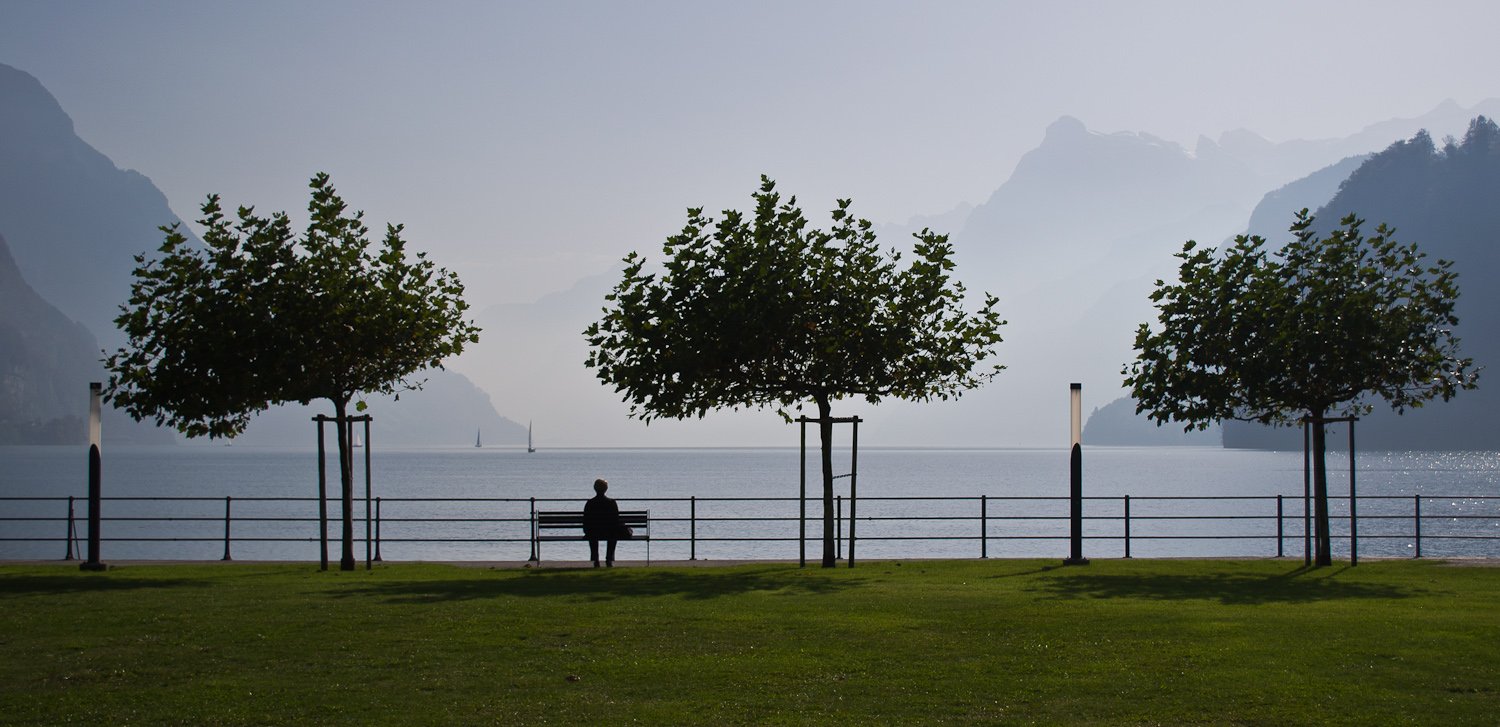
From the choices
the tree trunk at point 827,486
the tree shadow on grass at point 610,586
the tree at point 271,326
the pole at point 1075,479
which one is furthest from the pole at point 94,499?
the pole at point 1075,479

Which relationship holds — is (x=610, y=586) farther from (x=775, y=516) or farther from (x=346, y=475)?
(x=775, y=516)

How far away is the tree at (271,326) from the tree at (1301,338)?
1175cm

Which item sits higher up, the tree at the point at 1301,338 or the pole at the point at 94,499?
the tree at the point at 1301,338

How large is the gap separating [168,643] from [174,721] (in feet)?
11.0

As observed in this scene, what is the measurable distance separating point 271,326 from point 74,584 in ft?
15.1

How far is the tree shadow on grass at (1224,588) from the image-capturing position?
1563 cm

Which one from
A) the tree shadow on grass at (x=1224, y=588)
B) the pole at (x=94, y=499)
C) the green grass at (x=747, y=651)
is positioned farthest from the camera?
the pole at (x=94, y=499)

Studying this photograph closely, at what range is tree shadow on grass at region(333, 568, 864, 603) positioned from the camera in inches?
617

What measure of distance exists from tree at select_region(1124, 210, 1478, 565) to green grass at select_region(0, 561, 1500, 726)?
401 cm

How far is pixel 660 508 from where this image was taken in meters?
88.6

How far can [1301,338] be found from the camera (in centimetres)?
2044

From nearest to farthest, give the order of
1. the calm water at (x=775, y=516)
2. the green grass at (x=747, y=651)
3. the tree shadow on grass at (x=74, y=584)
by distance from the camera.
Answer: the green grass at (x=747, y=651)
the tree shadow on grass at (x=74, y=584)
the calm water at (x=775, y=516)

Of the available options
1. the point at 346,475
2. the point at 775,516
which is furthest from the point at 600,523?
the point at 775,516

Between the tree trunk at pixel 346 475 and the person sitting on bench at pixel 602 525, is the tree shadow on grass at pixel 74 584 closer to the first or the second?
the tree trunk at pixel 346 475
